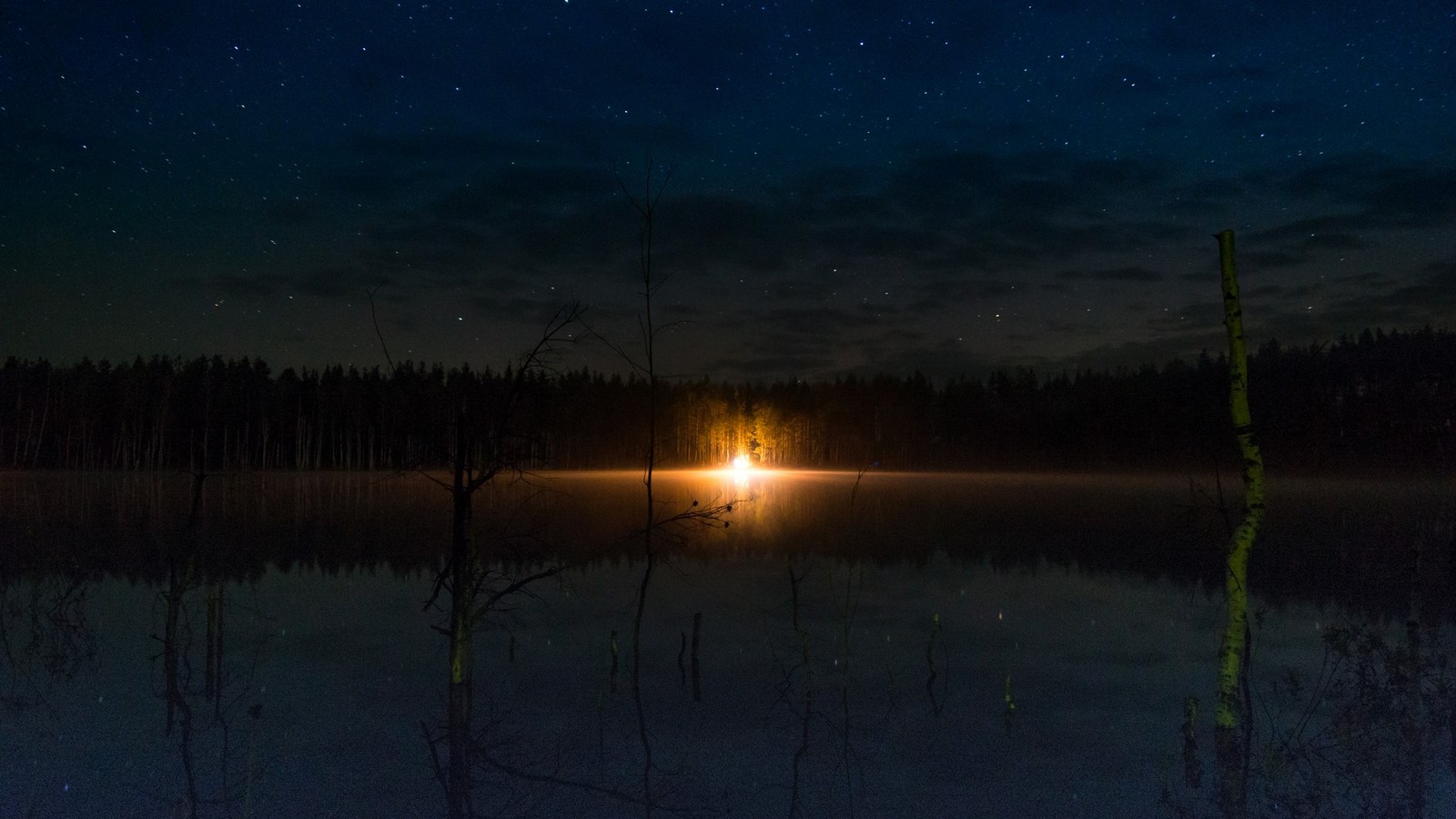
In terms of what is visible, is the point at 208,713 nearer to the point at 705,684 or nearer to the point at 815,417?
the point at 705,684

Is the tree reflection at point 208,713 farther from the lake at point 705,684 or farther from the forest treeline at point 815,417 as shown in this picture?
the forest treeline at point 815,417

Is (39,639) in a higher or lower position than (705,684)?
higher

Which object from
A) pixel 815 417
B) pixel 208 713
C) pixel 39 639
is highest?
pixel 815 417

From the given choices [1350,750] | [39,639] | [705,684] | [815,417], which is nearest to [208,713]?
[39,639]

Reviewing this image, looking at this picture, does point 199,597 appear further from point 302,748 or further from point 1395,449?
point 1395,449

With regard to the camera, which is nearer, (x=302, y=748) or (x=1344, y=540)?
(x=302, y=748)

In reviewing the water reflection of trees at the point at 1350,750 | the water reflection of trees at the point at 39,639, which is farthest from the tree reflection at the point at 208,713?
the water reflection of trees at the point at 1350,750

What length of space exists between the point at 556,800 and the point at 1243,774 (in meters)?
8.07

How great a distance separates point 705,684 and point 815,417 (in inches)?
6087

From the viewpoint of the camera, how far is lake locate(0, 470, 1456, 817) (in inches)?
420

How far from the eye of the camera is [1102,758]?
1199 cm

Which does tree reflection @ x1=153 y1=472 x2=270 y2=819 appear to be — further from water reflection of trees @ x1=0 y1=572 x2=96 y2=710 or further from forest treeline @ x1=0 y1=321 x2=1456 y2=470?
forest treeline @ x1=0 y1=321 x2=1456 y2=470

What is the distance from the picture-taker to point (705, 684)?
1572 centimetres

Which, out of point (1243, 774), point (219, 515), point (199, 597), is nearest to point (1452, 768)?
point (1243, 774)
